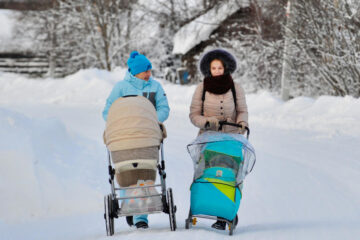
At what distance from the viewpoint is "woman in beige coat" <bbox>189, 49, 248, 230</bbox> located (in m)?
5.21

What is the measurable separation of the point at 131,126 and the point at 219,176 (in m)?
0.93

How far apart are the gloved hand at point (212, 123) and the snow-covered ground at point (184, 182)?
0.97 m

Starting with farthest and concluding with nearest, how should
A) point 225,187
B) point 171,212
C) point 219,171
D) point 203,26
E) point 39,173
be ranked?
point 203,26 → point 39,173 → point 219,171 → point 225,187 → point 171,212

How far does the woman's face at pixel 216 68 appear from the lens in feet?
17.2

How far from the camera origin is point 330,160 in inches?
325

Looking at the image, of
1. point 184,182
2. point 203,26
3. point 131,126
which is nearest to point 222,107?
point 131,126

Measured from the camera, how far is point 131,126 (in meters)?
4.52

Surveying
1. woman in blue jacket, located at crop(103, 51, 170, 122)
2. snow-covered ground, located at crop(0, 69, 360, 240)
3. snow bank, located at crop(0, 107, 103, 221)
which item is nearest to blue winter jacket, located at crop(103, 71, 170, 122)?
woman in blue jacket, located at crop(103, 51, 170, 122)

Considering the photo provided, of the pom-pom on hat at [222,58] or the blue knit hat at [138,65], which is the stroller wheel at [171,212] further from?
the pom-pom on hat at [222,58]

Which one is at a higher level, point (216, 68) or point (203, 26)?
point (203, 26)

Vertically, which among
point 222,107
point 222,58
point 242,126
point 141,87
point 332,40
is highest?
point 332,40

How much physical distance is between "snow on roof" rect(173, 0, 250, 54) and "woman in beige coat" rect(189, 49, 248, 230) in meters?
14.4

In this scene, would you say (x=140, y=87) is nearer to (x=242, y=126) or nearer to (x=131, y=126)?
(x=131, y=126)

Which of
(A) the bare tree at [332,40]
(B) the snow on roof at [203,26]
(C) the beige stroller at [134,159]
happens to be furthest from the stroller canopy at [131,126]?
(B) the snow on roof at [203,26]
